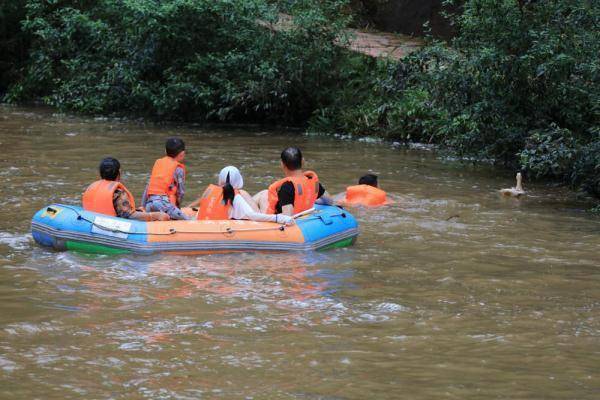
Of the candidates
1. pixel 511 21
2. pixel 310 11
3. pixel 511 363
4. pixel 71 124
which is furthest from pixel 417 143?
pixel 511 363

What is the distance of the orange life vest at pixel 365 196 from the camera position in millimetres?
11312

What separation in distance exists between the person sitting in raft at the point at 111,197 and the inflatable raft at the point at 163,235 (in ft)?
0.55

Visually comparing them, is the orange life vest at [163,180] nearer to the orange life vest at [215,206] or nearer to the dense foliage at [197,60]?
the orange life vest at [215,206]

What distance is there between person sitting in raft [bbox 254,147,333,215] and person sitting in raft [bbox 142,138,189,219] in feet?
2.82

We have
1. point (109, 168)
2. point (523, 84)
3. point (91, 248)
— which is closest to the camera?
point (91, 248)

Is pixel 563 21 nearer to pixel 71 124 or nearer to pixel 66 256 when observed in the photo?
pixel 66 256

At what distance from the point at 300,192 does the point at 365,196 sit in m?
2.14

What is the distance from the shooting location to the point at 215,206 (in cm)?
910

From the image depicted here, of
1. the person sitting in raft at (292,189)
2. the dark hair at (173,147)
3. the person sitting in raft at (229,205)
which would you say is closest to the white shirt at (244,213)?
the person sitting in raft at (229,205)

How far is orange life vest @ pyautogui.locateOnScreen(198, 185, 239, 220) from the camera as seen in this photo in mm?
9102

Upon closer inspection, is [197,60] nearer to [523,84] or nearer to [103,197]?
[523,84]

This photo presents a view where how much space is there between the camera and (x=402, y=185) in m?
13.1

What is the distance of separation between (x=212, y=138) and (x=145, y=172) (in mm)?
4285

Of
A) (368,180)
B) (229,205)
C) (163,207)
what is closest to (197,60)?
(368,180)
